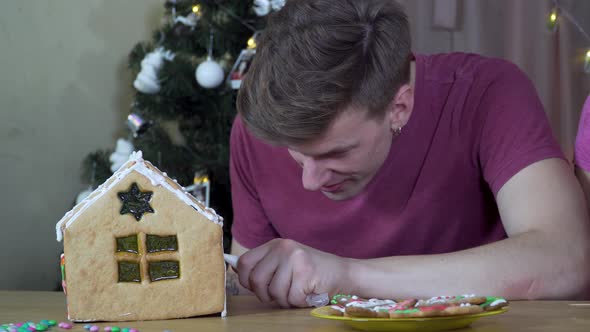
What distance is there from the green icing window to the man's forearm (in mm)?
269

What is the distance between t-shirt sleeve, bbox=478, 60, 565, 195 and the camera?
4.23ft

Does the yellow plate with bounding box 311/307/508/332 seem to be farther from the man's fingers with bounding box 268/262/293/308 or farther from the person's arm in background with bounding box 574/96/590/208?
the person's arm in background with bounding box 574/96/590/208

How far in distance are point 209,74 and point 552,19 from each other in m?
1.03

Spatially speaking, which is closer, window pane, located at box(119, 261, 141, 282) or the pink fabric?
window pane, located at box(119, 261, 141, 282)

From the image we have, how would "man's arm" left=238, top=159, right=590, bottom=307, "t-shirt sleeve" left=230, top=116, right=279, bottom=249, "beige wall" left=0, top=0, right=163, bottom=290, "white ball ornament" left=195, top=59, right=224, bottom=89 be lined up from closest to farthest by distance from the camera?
"man's arm" left=238, top=159, right=590, bottom=307
"t-shirt sleeve" left=230, top=116, right=279, bottom=249
"white ball ornament" left=195, top=59, right=224, bottom=89
"beige wall" left=0, top=0, right=163, bottom=290

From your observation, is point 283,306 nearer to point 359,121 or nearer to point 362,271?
point 362,271

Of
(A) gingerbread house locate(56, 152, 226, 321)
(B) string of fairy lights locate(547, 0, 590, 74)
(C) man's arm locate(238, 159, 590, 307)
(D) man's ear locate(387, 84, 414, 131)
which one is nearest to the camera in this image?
(A) gingerbread house locate(56, 152, 226, 321)

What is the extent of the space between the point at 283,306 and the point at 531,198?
1.51 ft

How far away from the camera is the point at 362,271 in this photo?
3.56 feet

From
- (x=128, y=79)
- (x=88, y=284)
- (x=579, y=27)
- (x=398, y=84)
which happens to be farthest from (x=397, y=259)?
(x=128, y=79)

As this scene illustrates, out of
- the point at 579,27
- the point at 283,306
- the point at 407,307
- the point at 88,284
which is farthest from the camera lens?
the point at 579,27

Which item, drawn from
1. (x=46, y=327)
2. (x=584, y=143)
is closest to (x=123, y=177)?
(x=46, y=327)

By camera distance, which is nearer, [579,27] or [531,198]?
[531,198]

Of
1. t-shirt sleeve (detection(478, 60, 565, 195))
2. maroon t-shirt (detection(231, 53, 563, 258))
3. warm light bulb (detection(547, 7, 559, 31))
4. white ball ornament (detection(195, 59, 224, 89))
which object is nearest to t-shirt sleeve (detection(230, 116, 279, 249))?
maroon t-shirt (detection(231, 53, 563, 258))
